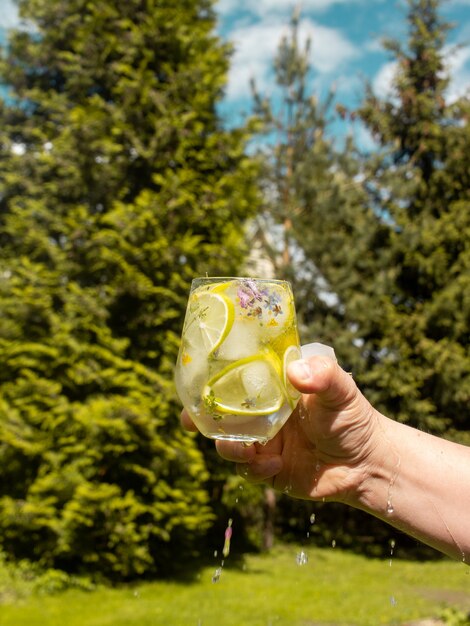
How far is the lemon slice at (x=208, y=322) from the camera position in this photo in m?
1.42

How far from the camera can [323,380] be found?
4.84 ft

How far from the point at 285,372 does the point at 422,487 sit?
58 centimetres

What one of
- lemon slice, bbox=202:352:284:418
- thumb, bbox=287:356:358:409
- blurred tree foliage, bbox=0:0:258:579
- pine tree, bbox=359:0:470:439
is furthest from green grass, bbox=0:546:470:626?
lemon slice, bbox=202:352:284:418

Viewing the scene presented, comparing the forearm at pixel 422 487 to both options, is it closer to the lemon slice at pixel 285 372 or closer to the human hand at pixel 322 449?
the human hand at pixel 322 449

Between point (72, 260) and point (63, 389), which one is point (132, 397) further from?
point (72, 260)

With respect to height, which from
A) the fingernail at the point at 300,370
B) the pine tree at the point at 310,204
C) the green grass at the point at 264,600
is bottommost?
the green grass at the point at 264,600

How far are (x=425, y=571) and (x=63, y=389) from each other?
536cm

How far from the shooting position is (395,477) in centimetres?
173

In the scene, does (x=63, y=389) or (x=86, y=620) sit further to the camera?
(x=63, y=389)

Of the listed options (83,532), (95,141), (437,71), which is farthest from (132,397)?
(437,71)

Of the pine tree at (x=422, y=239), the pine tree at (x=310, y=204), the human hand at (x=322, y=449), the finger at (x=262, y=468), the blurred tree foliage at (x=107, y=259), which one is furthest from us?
the pine tree at (x=310, y=204)

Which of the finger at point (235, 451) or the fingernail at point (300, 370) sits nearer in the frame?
the fingernail at point (300, 370)

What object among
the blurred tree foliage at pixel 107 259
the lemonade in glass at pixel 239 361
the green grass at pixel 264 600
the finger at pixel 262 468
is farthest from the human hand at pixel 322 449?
the blurred tree foliage at pixel 107 259

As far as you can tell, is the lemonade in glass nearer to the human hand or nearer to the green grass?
the human hand
